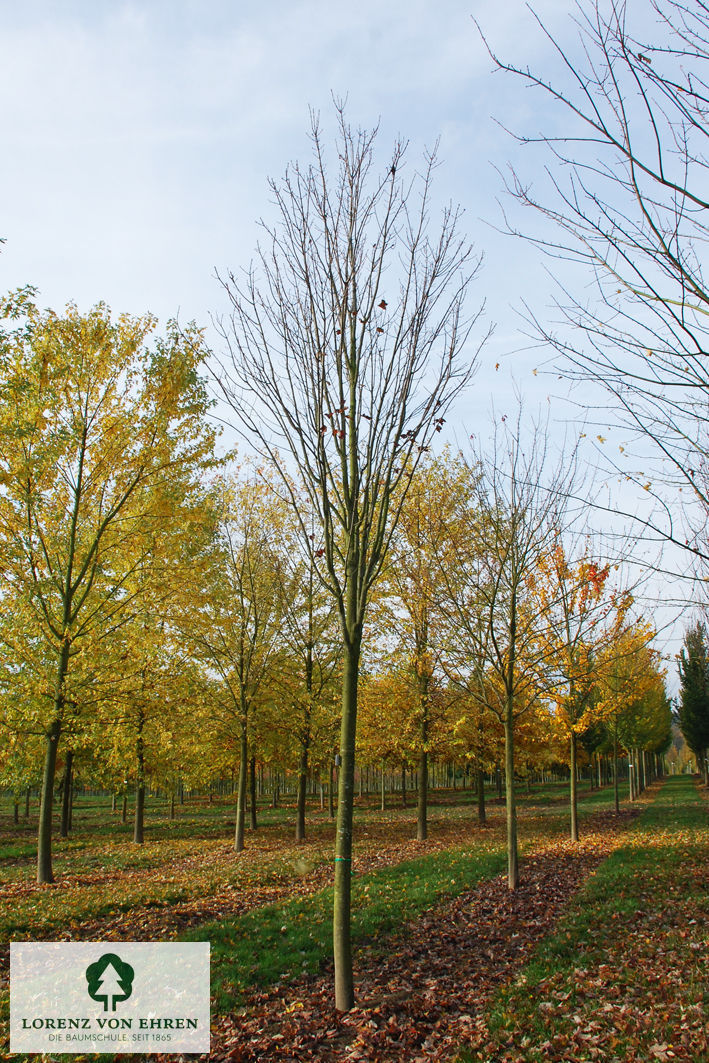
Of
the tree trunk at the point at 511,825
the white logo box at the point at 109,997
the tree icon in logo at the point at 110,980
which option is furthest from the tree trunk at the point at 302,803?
the tree icon in logo at the point at 110,980

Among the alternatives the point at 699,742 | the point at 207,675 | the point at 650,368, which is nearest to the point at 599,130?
the point at 650,368

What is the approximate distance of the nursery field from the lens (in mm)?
4160

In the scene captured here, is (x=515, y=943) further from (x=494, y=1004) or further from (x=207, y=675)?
(x=207, y=675)

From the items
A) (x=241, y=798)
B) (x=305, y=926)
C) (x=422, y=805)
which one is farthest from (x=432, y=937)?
(x=422, y=805)

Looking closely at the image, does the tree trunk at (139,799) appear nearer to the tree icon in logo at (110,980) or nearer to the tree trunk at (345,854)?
the tree icon in logo at (110,980)

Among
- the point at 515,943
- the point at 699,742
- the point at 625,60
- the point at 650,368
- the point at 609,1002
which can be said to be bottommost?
the point at 699,742

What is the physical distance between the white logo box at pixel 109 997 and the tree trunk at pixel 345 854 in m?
1.06

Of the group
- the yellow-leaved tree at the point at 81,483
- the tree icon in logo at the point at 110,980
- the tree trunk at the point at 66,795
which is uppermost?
the yellow-leaved tree at the point at 81,483

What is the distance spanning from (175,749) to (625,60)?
18.0 metres

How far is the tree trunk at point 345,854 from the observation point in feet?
15.1

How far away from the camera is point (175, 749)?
17406 millimetres

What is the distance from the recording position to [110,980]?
5469 mm

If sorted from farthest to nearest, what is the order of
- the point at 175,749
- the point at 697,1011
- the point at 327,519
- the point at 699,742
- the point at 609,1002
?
the point at 699,742 < the point at 175,749 < the point at 327,519 < the point at 609,1002 < the point at 697,1011

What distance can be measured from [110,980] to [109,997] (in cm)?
27
